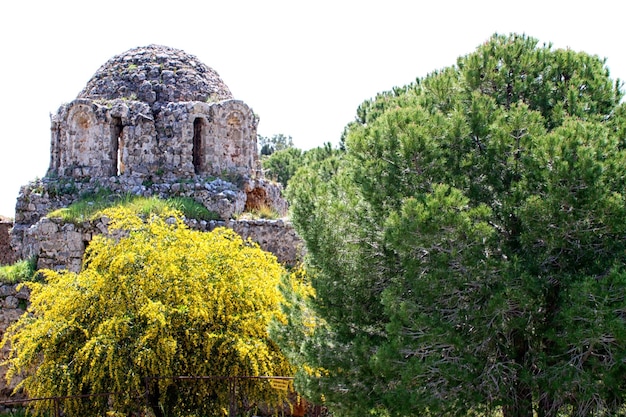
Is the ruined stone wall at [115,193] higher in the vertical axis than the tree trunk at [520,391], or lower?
higher

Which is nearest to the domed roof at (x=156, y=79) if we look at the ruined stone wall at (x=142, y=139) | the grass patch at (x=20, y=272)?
the ruined stone wall at (x=142, y=139)

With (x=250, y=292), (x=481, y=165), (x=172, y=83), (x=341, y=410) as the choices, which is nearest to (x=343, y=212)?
(x=481, y=165)

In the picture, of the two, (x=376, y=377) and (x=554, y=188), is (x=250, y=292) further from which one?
(x=554, y=188)

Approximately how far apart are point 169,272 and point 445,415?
536cm

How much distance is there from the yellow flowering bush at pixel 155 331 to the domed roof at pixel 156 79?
8.36 m

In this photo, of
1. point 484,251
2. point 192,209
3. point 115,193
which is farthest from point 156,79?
point 484,251

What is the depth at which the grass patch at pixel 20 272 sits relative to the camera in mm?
17719

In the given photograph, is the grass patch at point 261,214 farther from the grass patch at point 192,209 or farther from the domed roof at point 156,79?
the domed roof at point 156,79

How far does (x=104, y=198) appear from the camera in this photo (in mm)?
19297

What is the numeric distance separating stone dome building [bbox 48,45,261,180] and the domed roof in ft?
0.09

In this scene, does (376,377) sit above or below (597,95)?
below

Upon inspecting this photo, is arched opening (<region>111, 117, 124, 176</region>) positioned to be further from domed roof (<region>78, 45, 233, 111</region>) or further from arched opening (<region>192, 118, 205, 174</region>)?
arched opening (<region>192, 118, 205, 174</region>)

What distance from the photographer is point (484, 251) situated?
925 centimetres

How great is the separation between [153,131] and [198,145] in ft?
4.07
